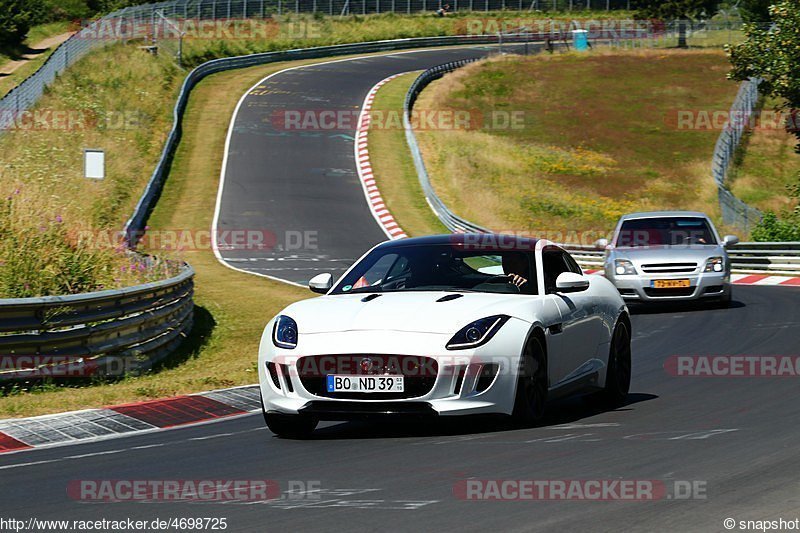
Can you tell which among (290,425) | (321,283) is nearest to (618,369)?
(321,283)

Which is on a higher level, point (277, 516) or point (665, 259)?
point (277, 516)

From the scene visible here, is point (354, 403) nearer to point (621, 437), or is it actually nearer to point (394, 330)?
point (394, 330)

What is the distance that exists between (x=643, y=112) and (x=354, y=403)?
57069 mm

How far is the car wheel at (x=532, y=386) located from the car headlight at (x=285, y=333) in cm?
162

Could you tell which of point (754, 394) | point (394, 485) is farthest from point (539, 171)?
point (394, 485)

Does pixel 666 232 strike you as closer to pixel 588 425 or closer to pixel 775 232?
pixel 588 425

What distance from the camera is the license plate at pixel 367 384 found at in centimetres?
820

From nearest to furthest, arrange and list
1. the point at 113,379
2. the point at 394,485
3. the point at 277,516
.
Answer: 1. the point at 277,516
2. the point at 394,485
3. the point at 113,379

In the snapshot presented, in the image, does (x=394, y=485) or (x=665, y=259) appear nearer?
(x=394, y=485)

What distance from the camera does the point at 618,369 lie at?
1048 cm

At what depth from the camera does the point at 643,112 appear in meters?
63.1

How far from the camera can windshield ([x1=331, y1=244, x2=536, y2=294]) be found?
367 inches

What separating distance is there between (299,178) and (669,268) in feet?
79.9
